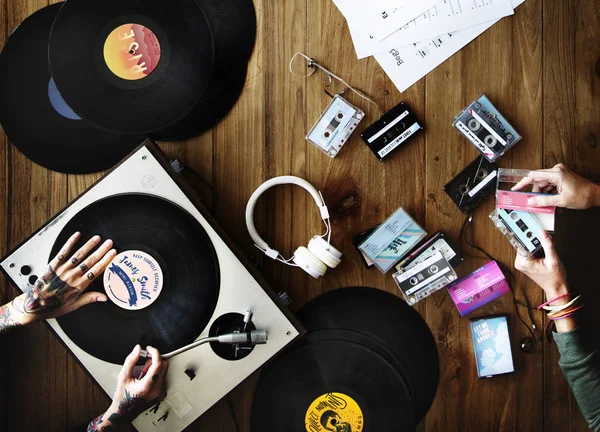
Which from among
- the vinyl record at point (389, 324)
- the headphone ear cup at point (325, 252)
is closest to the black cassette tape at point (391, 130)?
the headphone ear cup at point (325, 252)

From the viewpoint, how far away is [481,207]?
1.46 metres

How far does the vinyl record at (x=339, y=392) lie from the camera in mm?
1327

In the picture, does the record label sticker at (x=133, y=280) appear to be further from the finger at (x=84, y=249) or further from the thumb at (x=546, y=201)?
the thumb at (x=546, y=201)

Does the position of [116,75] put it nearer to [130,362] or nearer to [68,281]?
[68,281]

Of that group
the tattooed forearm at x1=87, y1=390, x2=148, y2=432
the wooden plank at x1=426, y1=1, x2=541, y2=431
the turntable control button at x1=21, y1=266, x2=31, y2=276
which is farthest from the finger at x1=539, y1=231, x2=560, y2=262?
the turntable control button at x1=21, y1=266, x2=31, y2=276

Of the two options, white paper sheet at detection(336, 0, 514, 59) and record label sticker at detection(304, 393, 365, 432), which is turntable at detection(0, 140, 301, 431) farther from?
white paper sheet at detection(336, 0, 514, 59)

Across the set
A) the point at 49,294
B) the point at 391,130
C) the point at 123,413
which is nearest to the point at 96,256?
the point at 49,294

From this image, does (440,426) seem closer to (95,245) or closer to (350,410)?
(350,410)

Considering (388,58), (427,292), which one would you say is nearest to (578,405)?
(427,292)

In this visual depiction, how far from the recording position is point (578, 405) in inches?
56.7

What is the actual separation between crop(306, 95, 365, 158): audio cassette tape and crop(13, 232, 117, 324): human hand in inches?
24.9

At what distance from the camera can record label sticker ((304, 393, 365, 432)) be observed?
1338 mm

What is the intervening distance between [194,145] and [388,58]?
2.02 feet

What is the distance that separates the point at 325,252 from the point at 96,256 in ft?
1.90
